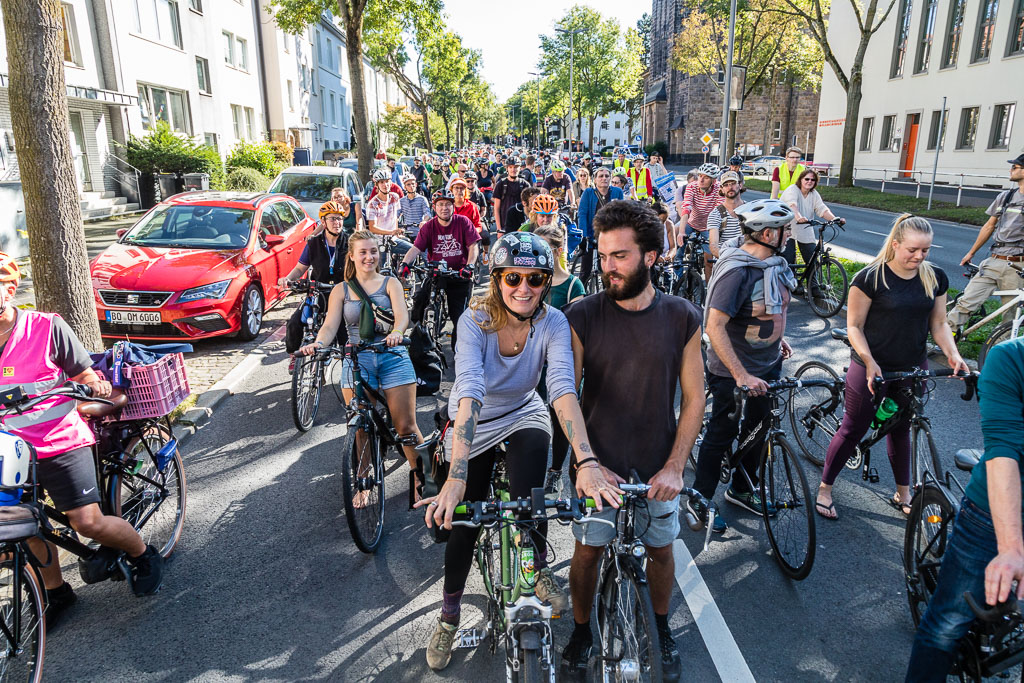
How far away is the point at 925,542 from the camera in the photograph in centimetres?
351

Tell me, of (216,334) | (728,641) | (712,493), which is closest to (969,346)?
(712,493)

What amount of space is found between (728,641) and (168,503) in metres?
3.74

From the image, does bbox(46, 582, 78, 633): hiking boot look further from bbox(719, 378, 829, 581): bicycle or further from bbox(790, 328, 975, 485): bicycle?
bbox(790, 328, 975, 485): bicycle

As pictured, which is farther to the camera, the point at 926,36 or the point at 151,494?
the point at 926,36

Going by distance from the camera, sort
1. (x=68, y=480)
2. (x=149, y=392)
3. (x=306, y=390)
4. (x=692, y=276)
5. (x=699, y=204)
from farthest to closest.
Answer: (x=699, y=204) → (x=692, y=276) → (x=306, y=390) → (x=149, y=392) → (x=68, y=480)

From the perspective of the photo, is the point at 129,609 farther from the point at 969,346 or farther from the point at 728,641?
the point at 969,346

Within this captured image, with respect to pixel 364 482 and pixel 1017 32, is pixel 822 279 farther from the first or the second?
pixel 1017 32

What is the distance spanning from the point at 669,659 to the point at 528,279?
1.86 m

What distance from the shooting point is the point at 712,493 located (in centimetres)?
450

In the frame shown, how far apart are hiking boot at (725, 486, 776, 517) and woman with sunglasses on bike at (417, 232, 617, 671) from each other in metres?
1.91

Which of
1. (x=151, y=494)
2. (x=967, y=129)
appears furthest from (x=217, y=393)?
(x=967, y=129)

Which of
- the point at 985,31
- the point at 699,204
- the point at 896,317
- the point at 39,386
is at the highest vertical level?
the point at 985,31

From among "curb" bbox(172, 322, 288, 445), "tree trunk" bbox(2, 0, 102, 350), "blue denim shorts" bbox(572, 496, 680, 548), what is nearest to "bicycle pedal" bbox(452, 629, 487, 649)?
"blue denim shorts" bbox(572, 496, 680, 548)

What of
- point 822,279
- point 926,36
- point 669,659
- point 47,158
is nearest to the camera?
point 669,659
